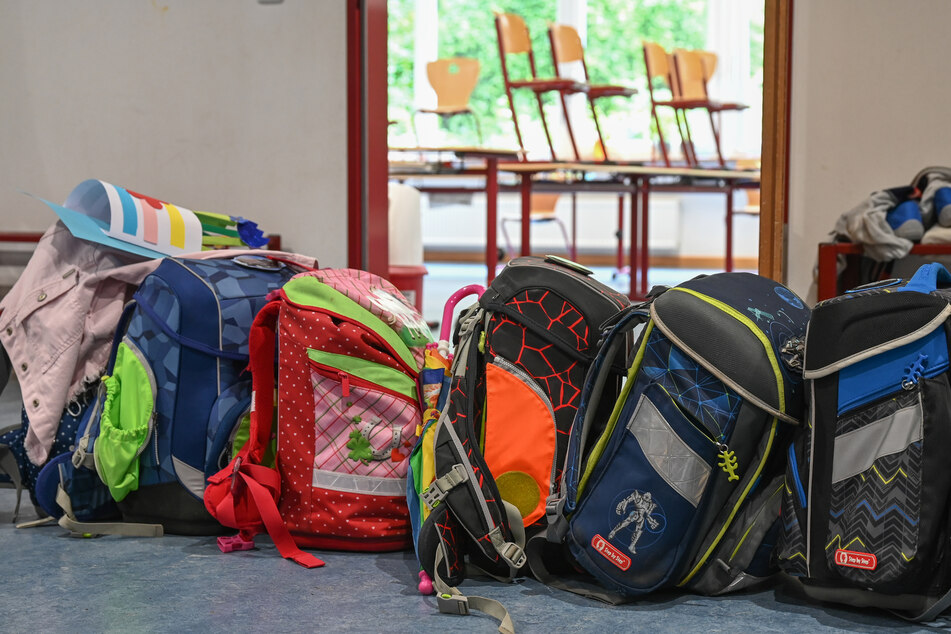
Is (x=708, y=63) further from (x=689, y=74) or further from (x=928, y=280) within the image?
(x=928, y=280)

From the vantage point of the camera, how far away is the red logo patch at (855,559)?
1271 mm

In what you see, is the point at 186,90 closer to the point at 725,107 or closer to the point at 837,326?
the point at 837,326

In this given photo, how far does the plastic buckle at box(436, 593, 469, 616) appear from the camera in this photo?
1394 mm

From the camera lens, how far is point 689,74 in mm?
6512

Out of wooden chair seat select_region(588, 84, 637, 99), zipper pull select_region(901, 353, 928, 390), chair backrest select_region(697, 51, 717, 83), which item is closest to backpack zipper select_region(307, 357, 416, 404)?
zipper pull select_region(901, 353, 928, 390)

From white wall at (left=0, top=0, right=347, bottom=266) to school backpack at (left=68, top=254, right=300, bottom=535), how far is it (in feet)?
3.03

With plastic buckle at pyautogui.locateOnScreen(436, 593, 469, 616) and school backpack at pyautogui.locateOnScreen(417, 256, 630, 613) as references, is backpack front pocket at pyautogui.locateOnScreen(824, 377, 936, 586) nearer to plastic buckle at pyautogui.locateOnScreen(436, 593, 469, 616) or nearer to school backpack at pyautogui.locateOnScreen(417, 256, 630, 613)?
school backpack at pyautogui.locateOnScreen(417, 256, 630, 613)

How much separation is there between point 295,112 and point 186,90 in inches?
12.2

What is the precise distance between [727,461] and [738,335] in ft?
0.58

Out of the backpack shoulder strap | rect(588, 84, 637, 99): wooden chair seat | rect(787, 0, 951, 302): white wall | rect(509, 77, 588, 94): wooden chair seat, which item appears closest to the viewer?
the backpack shoulder strap

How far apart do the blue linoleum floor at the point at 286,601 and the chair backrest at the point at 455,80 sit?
4.34m

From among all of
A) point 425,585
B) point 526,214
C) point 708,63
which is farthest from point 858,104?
point 708,63

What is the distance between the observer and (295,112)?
2.61 m

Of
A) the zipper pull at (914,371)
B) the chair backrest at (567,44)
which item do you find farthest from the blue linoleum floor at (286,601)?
the chair backrest at (567,44)
